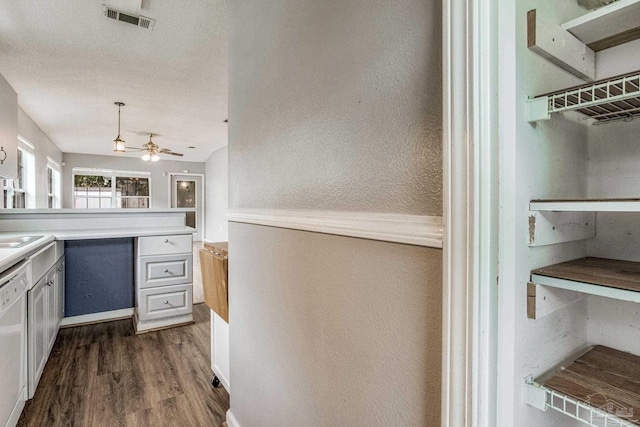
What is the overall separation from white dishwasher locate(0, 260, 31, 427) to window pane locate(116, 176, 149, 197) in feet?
25.0

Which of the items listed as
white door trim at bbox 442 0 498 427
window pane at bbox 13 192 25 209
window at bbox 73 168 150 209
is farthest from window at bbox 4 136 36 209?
white door trim at bbox 442 0 498 427

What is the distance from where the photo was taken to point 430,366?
2.20 feet

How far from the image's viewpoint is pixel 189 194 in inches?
376

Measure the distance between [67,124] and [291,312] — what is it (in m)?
5.73

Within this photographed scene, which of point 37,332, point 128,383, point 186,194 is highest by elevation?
point 186,194

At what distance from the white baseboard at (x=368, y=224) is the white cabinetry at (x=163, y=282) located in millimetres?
2272

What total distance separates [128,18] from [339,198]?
224 centimetres

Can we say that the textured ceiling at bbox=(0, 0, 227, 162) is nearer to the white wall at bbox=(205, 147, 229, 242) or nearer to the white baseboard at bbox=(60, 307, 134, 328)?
the white baseboard at bbox=(60, 307, 134, 328)

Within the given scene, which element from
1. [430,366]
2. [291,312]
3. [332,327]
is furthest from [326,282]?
[430,366]

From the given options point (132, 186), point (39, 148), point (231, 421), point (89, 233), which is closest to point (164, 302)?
point (89, 233)

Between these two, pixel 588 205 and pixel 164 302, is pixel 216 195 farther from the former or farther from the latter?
pixel 588 205

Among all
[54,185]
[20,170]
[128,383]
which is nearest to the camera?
[128,383]

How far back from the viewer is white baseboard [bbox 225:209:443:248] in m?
0.66

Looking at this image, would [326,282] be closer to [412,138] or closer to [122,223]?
[412,138]
